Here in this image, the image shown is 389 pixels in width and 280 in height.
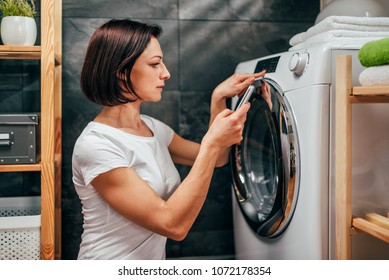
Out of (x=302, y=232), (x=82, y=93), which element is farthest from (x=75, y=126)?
(x=302, y=232)

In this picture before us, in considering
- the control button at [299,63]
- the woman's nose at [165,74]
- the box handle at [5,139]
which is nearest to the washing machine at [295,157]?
the control button at [299,63]

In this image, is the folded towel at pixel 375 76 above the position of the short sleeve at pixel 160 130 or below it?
above

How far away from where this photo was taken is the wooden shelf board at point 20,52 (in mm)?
1235

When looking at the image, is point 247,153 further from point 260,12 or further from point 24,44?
point 24,44

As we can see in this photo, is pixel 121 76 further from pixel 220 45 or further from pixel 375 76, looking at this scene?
pixel 375 76

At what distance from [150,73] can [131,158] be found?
0.24m

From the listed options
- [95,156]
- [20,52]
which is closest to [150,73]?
[95,156]

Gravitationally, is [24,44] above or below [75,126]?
above

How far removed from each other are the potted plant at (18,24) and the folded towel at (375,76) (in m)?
0.91

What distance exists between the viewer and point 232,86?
52.7 inches

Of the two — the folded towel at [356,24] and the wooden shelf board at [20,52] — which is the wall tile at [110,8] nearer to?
the wooden shelf board at [20,52]

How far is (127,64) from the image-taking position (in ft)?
3.74

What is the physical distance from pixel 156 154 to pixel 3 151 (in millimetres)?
442
